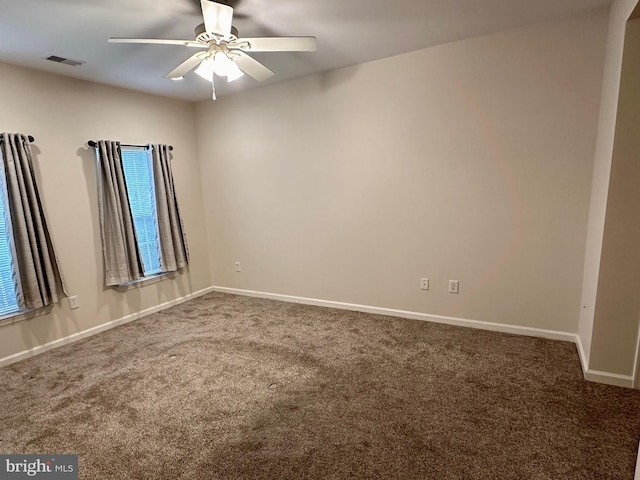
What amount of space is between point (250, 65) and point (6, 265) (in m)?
2.66

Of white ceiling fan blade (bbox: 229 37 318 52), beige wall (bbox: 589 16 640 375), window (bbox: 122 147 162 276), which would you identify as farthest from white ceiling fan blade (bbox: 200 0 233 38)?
window (bbox: 122 147 162 276)

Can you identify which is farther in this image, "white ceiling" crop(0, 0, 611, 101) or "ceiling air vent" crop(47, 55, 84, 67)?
"ceiling air vent" crop(47, 55, 84, 67)

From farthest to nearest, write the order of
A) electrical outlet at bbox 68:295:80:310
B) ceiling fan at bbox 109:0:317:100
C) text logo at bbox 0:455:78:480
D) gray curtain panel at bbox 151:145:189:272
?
gray curtain panel at bbox 151:145:189:272
electrical outlet at bbox 68:295:80:310
ceiling fan at bbox 109:0:317:100
text logo at bbox 0:455:78:480

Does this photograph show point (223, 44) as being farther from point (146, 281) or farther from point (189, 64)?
point (146, 281)

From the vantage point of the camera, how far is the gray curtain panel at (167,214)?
3988 millimetres

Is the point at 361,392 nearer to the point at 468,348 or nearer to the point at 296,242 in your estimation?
the point at 468,348

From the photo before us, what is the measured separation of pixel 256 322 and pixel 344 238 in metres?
1.30

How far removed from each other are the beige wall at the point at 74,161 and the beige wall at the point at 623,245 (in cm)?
424

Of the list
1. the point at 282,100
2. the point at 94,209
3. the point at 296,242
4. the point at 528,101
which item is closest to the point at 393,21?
the point at 528,101

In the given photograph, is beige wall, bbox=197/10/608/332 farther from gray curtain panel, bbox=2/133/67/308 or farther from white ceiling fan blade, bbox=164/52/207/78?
gray curtain panel, bbox=2/133/67/308

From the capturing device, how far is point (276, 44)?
213 cm

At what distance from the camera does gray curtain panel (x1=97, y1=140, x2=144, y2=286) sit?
137 inches

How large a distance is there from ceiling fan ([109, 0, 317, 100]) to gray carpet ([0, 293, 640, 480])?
2102mm

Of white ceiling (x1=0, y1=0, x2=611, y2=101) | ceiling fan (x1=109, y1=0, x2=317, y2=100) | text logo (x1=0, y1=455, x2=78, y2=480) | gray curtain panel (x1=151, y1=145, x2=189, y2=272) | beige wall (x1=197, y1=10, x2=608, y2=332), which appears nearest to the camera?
text logo (x1=0, y1=455, x2=78, y2=480)
